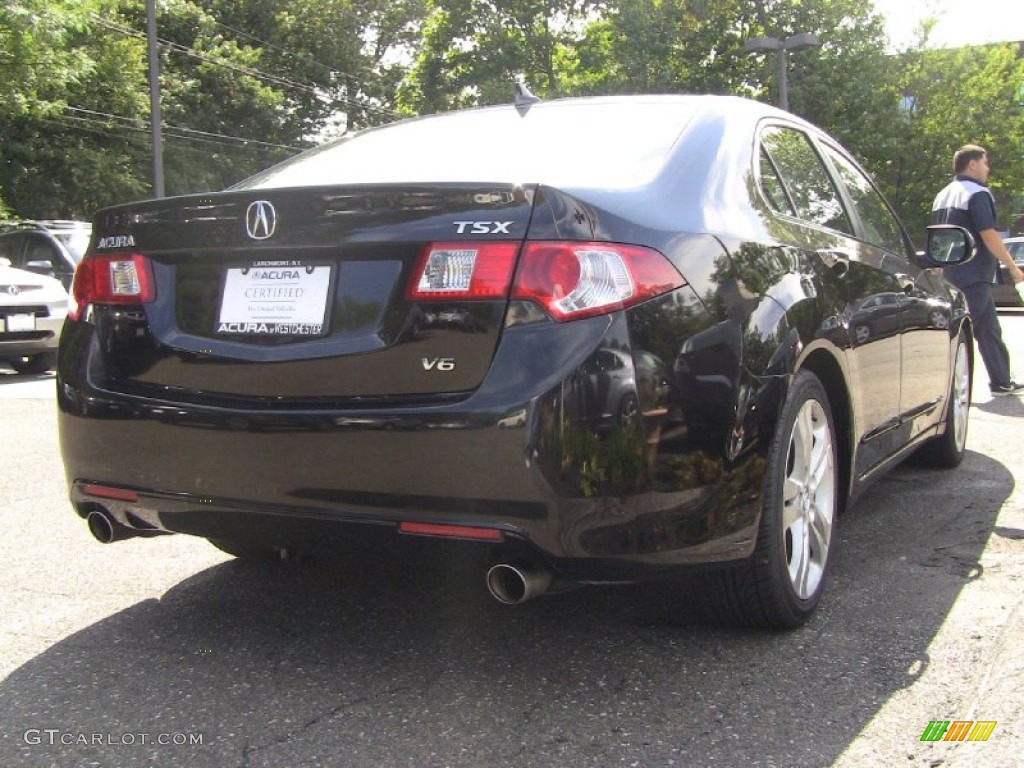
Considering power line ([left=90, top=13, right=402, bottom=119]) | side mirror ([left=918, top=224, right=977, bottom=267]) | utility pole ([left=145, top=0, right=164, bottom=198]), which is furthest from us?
power line ([left=90, top=13, right=402, bottom=119])

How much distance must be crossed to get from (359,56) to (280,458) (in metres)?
42.9

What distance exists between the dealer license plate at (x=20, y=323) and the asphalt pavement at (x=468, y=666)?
7.04 m

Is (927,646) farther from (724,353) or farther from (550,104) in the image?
(550,104)

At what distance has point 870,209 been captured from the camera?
4.34m

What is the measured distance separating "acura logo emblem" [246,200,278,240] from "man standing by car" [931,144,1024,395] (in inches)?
241

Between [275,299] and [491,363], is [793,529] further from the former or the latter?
[275,299]

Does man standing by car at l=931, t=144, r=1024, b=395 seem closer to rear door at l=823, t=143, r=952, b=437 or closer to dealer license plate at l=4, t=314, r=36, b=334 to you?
rear door at l=823, t=143, r=952, b=437

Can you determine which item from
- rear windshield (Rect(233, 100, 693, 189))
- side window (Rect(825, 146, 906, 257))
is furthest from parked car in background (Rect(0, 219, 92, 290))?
side window (Rect(825, 146, 906, 257))

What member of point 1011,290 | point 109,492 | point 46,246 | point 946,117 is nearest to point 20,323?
point 46,246

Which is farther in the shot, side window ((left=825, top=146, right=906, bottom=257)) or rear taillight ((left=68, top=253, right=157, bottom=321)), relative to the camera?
side window ((left=825, top=146, right=906, bottom=257))

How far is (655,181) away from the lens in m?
2.68

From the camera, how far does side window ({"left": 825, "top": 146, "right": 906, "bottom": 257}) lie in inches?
162

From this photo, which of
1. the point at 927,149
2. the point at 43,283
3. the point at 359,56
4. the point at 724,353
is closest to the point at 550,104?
the point at 724,353
